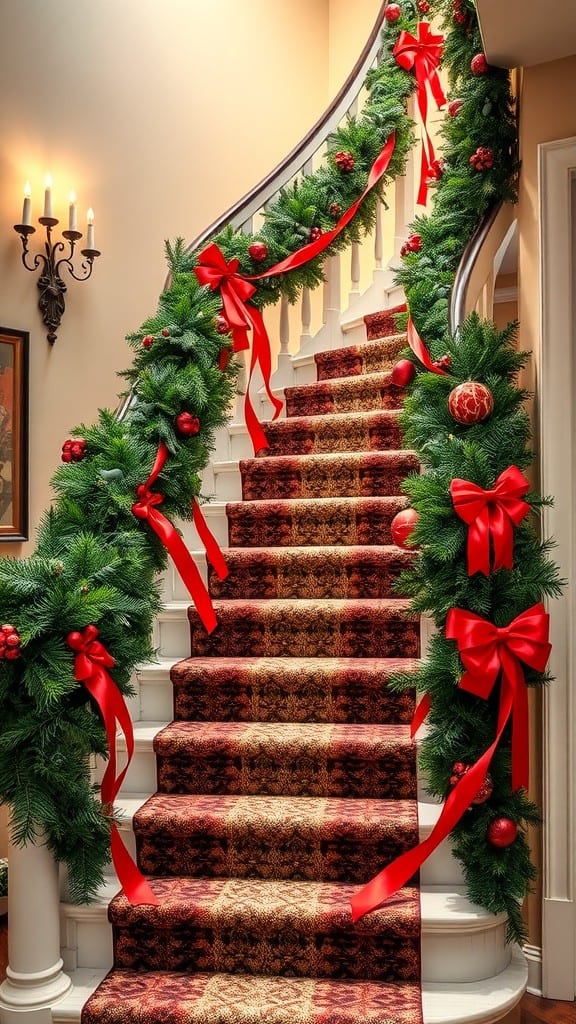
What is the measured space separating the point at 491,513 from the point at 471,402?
1.00 ft

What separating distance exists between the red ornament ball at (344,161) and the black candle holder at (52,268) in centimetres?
113

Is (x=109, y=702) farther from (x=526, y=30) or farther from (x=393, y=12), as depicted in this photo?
(x=393, y=12)

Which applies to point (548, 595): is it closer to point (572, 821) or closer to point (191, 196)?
point (572, 821)

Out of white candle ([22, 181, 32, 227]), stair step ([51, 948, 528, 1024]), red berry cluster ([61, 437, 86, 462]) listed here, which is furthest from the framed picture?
stair step ([51, 948, 528, 1024])

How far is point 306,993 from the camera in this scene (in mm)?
1990

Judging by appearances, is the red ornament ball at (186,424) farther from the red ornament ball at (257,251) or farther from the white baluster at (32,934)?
the white baluster at (32,934)

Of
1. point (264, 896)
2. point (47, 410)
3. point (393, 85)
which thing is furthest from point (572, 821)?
point (393, 85)

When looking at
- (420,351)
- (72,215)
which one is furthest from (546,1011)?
(72,215)

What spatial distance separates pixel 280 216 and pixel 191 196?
1.38m

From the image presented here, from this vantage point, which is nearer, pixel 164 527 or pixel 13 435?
pixel 164 527

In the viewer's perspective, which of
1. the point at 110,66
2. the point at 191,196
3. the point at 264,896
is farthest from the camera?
the point at 191,196

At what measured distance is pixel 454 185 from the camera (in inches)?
109

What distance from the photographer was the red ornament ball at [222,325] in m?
2.99

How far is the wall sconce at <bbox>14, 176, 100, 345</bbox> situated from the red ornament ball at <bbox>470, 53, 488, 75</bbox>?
181cm
